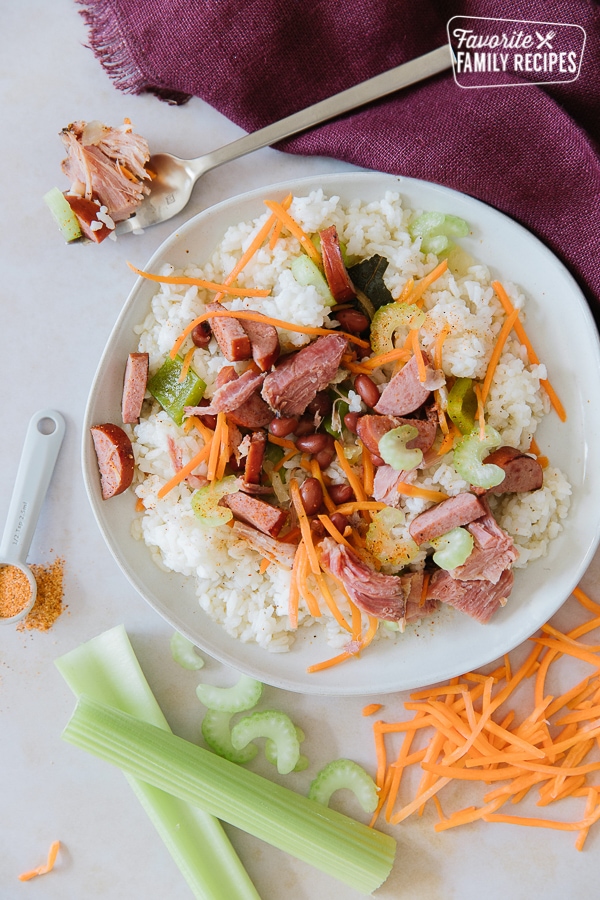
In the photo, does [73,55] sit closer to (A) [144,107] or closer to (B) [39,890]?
(A) [144,107]

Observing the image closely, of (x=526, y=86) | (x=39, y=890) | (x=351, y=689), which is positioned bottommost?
(x=39, y=890)

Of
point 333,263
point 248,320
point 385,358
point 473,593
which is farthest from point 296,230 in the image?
point 473,593

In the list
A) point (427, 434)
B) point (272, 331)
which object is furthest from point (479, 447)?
point (272, 331)

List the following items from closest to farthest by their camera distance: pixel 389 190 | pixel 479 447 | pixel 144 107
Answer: pixel 479 447, pixel 389 190, pixel 144 107

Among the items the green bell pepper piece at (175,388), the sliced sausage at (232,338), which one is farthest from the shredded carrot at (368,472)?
the green bell pepper piece at (175,388)

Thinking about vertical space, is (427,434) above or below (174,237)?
below

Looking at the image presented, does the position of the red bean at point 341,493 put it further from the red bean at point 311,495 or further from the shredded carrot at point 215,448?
the shredded carrot at point 215,448

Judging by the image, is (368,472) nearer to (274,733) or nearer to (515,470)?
(515,470)
